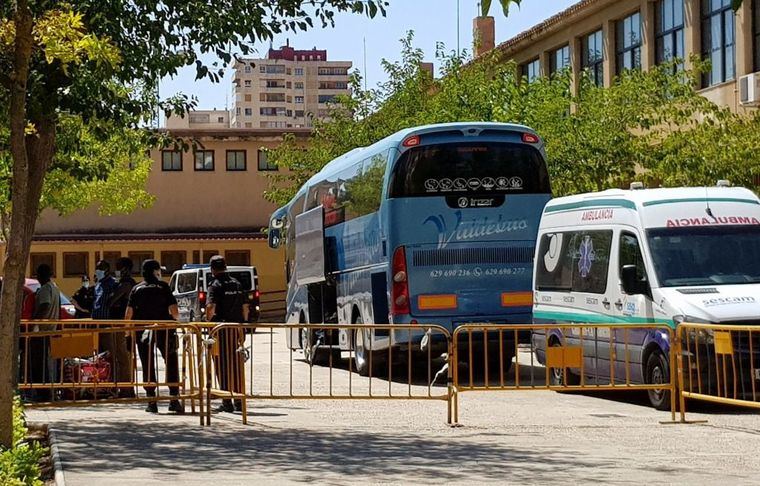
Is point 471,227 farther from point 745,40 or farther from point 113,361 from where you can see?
point 745,40

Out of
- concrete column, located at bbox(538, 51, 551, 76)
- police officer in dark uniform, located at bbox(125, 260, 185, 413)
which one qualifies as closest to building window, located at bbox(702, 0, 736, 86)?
concrete column, located at bbox(538, 51, 551, 76)

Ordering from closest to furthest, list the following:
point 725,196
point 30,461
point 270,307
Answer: point 30,461, point 725,196, point 270,307

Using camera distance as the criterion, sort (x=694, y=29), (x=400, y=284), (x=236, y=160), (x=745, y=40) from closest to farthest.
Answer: (x=400, y=284) → (x=745, y=40) → (x=694, y=29) → (x=236, y=160)

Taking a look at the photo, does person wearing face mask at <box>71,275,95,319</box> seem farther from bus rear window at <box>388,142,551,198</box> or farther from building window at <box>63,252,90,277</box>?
building window at <box>63,252,90,277</box>

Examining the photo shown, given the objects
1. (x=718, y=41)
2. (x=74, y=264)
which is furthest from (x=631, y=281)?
(x=74, y=264)

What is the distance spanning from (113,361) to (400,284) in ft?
21.7

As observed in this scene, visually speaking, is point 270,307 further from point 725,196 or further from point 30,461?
point 30,461

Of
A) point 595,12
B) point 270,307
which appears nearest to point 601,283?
point 595,12

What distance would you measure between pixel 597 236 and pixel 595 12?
90.1 ft

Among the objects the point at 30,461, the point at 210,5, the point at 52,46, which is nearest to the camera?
the point at 30,461

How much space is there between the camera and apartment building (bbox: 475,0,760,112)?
34.3 m

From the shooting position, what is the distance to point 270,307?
63031 mm

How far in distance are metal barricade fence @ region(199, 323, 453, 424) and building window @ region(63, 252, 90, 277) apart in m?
31.6

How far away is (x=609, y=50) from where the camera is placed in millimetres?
43219
